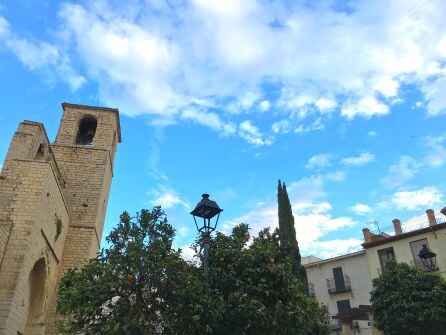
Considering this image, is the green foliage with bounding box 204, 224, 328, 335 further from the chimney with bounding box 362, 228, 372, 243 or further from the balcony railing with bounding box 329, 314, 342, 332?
the chimney with bounding box 362, 228, 372, 243

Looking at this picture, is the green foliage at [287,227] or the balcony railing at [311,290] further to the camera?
the balcony railing at [311,290]

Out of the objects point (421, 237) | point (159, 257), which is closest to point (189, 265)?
point (159, 257)

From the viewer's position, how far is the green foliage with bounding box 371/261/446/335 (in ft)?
48.9

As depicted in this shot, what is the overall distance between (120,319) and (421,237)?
72.1 feet

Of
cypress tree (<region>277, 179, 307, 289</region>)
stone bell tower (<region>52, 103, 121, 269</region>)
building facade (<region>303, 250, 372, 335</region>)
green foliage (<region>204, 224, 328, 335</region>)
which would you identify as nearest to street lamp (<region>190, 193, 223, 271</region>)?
green foliage (<region>204, 224, 328, 335</region>)

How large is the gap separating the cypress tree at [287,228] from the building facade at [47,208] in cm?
1026

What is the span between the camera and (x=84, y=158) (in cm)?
1977

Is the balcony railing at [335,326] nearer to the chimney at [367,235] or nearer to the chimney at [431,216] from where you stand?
the chimney at [367,235]

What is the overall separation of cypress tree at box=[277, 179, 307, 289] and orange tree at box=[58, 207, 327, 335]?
13968 mm

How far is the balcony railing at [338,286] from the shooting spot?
26.8 m

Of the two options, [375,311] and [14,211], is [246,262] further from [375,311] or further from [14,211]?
[375,311]

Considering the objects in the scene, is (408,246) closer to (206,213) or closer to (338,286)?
(338,286)

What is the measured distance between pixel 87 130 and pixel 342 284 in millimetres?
19245

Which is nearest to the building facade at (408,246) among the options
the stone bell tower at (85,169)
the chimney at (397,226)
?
the chimney at (397,226)
